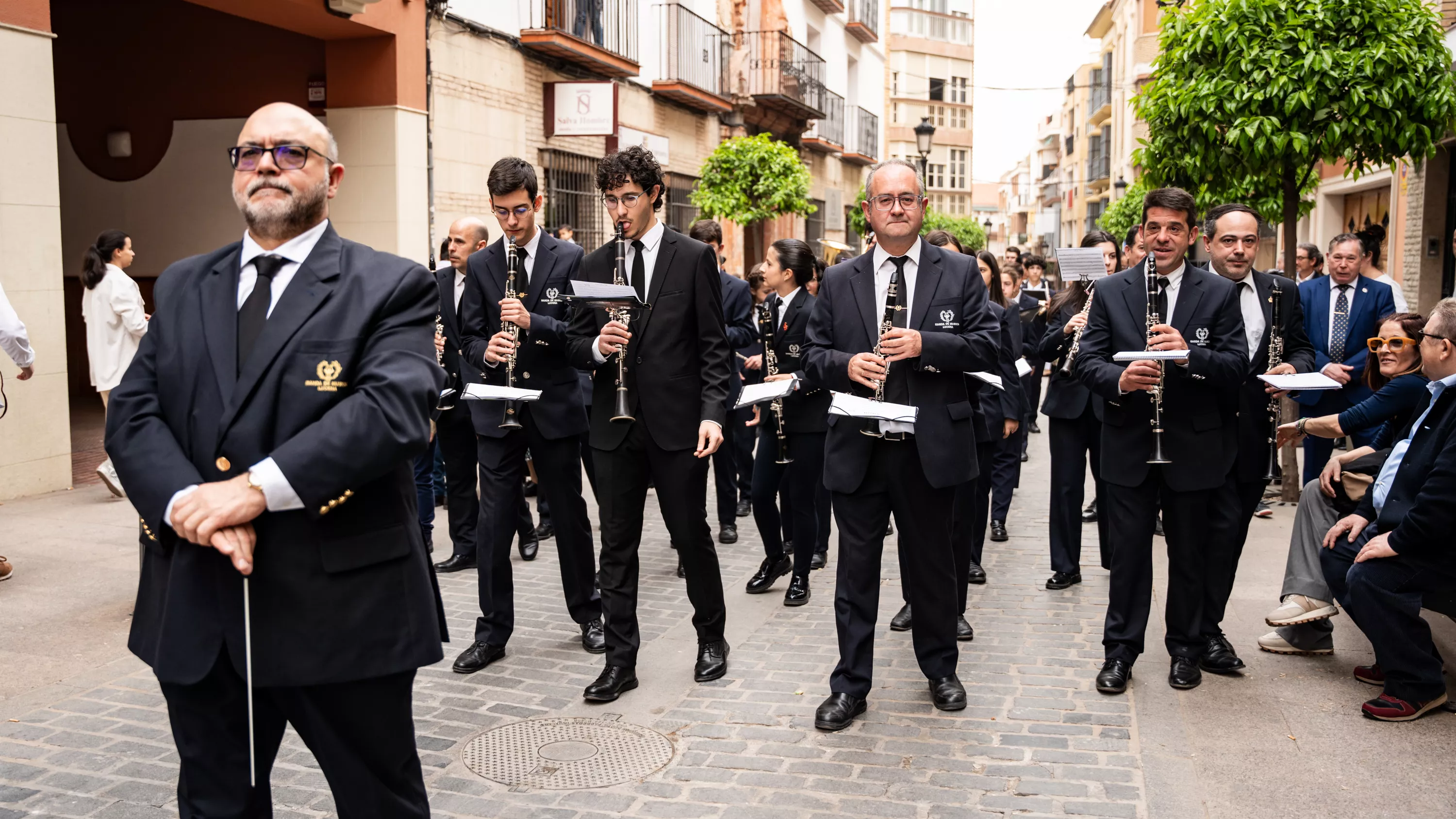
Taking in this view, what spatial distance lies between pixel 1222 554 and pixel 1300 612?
685 mm

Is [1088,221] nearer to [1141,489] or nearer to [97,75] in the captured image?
[97,75]

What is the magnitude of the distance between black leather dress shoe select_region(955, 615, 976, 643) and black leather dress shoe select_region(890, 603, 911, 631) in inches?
10.6

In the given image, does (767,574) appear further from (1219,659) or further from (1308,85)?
(1308,85)

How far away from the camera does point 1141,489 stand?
5.59 meters

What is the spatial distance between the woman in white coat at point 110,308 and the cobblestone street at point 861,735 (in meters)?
3.79

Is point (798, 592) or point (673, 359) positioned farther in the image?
point (798, 592)

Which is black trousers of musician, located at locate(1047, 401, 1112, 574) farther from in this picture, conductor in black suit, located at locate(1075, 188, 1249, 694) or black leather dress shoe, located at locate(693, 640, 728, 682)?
black leather dress shoe, located at locate(693, 640, 728, 682)

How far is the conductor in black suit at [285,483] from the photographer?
277 cm

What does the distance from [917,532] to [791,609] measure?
2053 millimetres

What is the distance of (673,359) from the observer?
547 centimetres

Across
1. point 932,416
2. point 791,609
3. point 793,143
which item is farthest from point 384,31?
point 793,143

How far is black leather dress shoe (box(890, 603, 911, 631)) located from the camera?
6562 mm

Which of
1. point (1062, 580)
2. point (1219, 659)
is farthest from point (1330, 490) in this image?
point (1062, 580)

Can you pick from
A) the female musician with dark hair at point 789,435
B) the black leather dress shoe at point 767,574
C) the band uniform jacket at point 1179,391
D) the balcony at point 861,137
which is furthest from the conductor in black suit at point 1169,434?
the balcony at point 861,137
